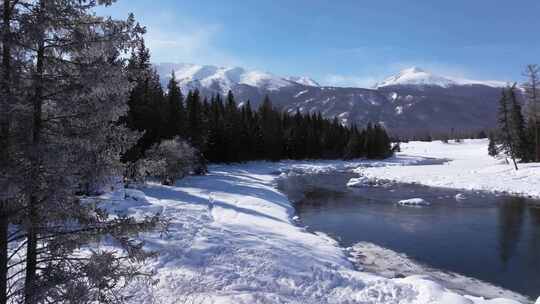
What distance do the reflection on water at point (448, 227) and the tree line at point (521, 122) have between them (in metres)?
20.9

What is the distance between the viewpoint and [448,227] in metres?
21.0

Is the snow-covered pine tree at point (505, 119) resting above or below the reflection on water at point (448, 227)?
above

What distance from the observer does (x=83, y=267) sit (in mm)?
5742

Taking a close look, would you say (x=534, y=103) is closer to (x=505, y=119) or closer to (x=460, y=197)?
(x=505, y=119)

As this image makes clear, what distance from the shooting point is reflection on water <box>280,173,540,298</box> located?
1473 cm

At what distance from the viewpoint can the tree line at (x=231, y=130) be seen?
1656 inches

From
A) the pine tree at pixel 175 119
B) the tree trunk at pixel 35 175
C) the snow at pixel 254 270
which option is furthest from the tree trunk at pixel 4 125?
the pine tree at pixel 175 119

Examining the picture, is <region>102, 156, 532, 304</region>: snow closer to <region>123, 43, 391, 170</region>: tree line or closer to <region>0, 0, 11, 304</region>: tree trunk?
<region>0, 0, 11, 304</region>: tree trunk

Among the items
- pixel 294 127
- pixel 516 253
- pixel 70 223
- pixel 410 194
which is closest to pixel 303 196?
pixel 410 194

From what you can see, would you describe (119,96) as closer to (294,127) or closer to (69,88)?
(69,88)

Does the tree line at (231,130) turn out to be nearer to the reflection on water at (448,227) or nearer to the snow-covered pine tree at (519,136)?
the reflection on water at (448,227)

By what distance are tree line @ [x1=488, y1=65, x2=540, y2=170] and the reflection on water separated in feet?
68.5

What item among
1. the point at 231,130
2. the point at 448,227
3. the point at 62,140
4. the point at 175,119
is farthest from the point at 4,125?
the point at 231,130

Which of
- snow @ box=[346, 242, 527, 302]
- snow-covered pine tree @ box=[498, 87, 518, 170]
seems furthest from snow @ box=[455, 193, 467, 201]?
snow-covered pine tree @ box=[498, 87, 518, 170]
